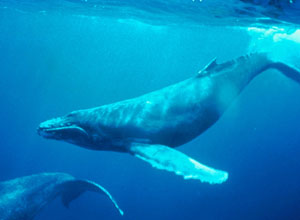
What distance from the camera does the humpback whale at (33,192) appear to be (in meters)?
11.0

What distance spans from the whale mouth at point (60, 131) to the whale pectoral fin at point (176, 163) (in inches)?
64.3

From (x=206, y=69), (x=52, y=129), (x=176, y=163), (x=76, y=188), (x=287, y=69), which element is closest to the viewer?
(x=176, y=163)

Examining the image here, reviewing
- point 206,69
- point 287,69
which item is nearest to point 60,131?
point 206,69

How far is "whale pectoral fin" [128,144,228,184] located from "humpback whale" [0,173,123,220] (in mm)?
4295

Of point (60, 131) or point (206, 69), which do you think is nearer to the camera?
point (60, 131)

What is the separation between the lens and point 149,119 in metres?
8.39

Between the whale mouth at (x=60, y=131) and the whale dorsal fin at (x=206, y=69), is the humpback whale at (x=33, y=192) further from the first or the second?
the whale dorsal fin at (x=206, y=69)

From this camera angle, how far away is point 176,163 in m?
6.76

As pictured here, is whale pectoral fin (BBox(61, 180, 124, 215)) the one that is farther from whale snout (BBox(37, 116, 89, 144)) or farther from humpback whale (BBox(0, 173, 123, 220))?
whale snout (BBox(37, 116, 89, 144))

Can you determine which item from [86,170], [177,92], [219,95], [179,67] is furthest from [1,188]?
[179,67]

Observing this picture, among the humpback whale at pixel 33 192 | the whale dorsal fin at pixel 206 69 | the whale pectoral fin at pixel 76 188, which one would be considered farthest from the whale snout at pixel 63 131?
the whale pectoral fin at pixel 76 188

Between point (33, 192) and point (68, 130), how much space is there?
5.14m

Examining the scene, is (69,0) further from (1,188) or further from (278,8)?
(1,188)

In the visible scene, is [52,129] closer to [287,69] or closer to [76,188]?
[76,188]
